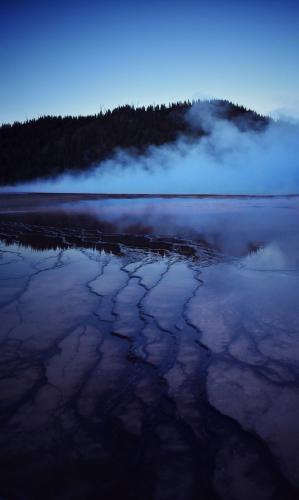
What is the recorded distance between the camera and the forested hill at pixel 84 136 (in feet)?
168

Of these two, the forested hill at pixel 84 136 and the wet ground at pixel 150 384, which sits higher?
the forested hill at pixel 84 136

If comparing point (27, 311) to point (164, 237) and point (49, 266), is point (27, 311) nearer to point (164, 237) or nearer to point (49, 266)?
point (49, 266)

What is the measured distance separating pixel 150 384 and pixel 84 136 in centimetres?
6363

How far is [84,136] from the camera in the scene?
198ft

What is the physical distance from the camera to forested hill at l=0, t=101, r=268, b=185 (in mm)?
51188

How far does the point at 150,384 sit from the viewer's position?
174cm

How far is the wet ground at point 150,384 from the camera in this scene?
121 centimetres

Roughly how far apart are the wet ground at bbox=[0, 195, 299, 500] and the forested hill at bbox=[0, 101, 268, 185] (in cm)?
→ 4667

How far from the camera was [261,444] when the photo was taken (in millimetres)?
1332

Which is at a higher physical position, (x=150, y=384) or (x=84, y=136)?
(x=84, y=136)

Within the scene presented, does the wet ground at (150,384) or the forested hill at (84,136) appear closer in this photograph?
the wet ground at (150,384)

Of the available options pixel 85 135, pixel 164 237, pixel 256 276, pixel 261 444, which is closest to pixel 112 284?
pixel 256 276

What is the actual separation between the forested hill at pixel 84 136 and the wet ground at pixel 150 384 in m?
46.7

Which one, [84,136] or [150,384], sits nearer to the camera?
[150,384]
